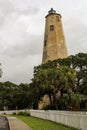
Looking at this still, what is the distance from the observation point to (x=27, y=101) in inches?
3337

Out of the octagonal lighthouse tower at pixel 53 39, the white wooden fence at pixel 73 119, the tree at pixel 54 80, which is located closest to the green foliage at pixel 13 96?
the octagonal lighthouse tower at pixel 53 39

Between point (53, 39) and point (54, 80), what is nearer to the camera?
point (54, 80)

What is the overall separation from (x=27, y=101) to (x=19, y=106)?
5268 millimetres

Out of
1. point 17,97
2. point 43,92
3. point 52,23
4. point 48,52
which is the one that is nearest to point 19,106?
point 17,97

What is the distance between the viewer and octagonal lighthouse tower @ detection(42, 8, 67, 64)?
271ft

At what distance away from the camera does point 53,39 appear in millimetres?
83625

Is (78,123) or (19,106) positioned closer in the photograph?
(78,123)

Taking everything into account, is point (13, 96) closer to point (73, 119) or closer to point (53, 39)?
point (53, 39)

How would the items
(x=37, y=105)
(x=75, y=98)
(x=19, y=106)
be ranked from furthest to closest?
(x=19, y=106) < (x=37, y=105) < (x=75, y=98)

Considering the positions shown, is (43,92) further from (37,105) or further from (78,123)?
(78,123)

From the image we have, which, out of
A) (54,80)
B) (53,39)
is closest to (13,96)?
(53,39)

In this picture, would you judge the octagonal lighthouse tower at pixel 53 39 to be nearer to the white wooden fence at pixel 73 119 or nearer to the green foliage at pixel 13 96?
the green foliage at pixel 13 96

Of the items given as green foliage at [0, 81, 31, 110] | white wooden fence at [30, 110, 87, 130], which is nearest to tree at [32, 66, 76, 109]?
white wooden fence at [30, 110, 87, 130]

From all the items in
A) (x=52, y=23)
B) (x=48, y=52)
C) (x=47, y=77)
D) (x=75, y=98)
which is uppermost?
(x=52, y=23)
